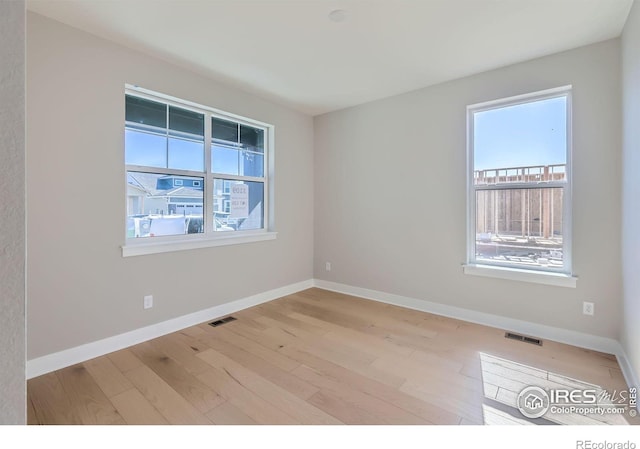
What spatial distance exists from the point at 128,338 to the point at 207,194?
61.9 inches

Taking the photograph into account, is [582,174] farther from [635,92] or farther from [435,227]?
[435,227]

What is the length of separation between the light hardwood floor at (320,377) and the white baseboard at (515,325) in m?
0.09

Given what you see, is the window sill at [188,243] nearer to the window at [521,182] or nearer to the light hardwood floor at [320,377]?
the light hardwood floor at [320,377]

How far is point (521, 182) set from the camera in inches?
114

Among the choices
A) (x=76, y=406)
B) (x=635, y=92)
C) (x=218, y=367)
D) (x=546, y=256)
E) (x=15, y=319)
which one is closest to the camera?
(x=15, y=319)

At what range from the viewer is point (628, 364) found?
2107 millimetres

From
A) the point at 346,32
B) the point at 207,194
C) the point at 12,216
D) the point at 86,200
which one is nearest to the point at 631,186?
the point at 346,32

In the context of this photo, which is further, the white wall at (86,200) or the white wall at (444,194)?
the white wall at (444,194)

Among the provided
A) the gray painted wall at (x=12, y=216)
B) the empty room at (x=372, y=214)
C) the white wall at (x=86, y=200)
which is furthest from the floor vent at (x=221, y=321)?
the gray painted wall at (x=12, y=216)

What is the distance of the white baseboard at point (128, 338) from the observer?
216 centimetres

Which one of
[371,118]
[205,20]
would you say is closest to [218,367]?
[205,20]

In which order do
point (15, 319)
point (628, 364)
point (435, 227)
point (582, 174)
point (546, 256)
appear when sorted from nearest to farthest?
point (15, 319)
point (628, 364)
point (582, 174)
point (546, 256)
point (435, 227)

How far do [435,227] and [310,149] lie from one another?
2.20 m

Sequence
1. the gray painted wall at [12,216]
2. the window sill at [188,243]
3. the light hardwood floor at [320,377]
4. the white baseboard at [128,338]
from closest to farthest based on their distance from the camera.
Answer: the gray painted wall at [12,216]
the light hardwood floor at [320,377]
the white baseboard at [128,338]
the window sill at [188,243]
